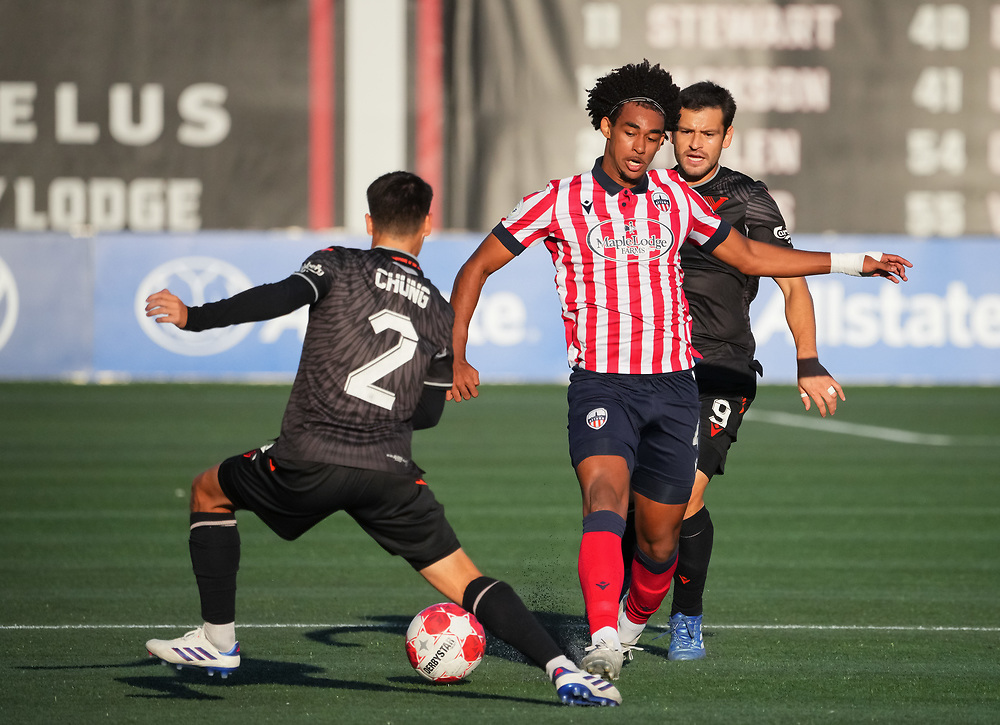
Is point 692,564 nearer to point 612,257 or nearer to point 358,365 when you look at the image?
point 612,257

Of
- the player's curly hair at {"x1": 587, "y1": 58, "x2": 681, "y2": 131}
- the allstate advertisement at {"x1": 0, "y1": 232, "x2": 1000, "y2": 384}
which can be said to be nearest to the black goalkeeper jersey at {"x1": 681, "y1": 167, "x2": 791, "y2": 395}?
the player's curly hair at {"x1": 587, "y1": 58, "x2": 681, "y2": 131}

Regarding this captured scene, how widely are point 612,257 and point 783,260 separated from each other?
27.5 inches

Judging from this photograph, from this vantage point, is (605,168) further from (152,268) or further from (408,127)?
(408,127)

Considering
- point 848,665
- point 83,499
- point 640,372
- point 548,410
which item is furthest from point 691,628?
point 548,410

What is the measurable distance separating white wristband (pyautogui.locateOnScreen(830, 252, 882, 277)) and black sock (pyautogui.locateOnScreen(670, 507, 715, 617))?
114 cm

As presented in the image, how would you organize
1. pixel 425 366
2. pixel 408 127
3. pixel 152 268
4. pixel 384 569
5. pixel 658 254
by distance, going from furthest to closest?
pixel 408 127
pixel 152 268
pixel 384 569
pixel 658 254
pixel 425 366

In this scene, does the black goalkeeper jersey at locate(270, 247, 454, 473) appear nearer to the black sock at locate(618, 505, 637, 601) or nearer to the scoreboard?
the black sock at locate(618, 505, 637, 601)

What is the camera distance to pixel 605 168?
5.62 meters

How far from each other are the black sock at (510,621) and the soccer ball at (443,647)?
326mm

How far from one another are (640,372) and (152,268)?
12828mm

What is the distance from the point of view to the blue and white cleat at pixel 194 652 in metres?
5.18

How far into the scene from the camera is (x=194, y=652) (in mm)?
5188

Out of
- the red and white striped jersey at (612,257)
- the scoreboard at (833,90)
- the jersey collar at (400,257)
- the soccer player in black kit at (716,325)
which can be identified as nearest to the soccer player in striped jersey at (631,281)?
the red and white striped jersey at (612,257)

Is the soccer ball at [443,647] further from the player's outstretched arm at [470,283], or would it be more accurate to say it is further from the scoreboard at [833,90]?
the scoreboard at [833,90]
